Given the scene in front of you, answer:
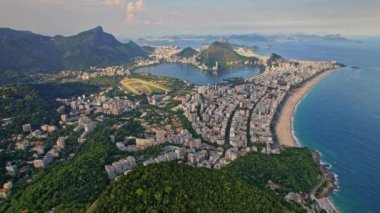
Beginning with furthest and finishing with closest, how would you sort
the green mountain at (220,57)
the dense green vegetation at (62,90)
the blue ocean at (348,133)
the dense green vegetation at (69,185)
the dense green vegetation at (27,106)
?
the green mountain at (220,57), the dense green vegetation at (62,90), the dense green vegetation at (27,106), the blue ocean at (348,133), the dense green vegetation at (69,185)

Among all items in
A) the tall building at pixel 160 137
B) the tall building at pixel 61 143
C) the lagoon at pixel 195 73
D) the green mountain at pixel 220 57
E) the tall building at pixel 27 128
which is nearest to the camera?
the tall building at pixel 61 143

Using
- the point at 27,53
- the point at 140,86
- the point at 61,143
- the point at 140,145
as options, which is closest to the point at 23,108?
the point at 61,143

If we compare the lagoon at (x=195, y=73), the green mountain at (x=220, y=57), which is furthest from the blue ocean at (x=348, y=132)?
the green mountain at (x=220, y=57)

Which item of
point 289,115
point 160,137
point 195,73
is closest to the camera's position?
point 160,137

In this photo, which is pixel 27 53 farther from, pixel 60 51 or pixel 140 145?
pixel 140 145

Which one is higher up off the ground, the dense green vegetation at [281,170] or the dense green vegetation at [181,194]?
the dense green vegetation at [181,194]

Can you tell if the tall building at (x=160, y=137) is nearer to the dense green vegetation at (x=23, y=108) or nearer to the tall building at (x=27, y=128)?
the dense green vegetation at (x=23, y=108)
